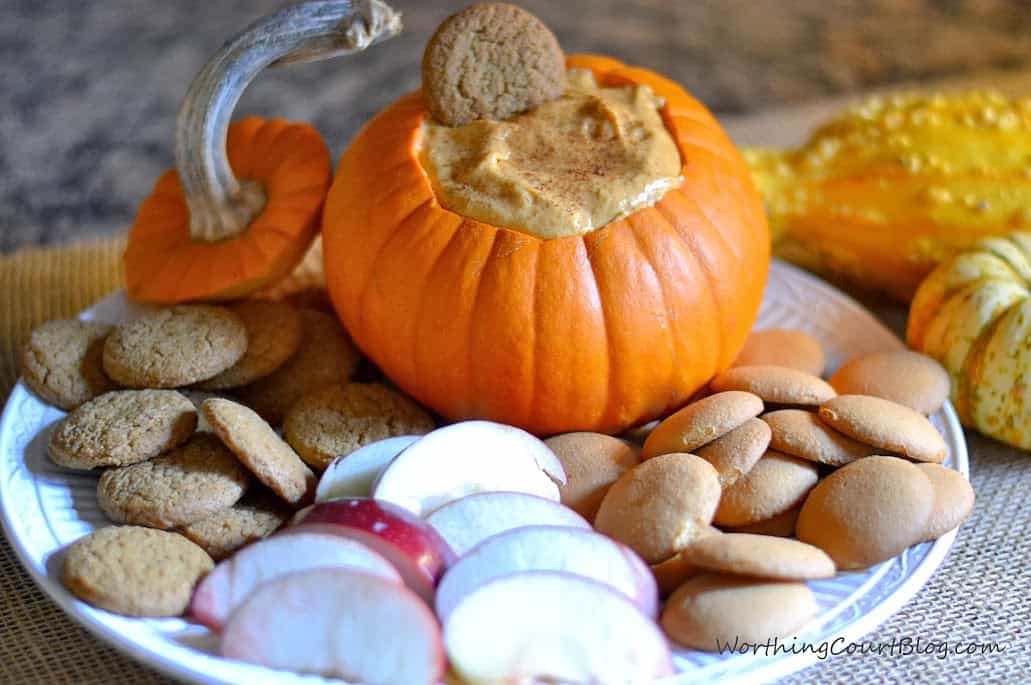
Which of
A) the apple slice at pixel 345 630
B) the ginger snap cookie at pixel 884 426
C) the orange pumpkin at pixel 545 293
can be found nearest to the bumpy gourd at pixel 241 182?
the orange pumpkin at pixel 545 293

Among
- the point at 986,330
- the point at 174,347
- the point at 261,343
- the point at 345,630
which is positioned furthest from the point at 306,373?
the point at 986,330

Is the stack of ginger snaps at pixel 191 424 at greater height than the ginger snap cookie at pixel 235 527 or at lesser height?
greater

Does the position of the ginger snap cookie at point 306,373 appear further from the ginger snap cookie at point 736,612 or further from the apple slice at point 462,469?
the ginger snap cookie at point 736,612

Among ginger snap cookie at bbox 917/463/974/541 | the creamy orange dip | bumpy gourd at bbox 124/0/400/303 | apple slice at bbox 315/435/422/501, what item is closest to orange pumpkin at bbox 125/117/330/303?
bumpy gourd at bbox 124/0/400/303

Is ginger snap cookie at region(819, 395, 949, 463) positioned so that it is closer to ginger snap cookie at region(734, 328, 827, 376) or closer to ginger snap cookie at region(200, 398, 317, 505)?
ginger snap cookie at region(734, 328, 827, 376)

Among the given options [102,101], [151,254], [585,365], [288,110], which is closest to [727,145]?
[585,365]
